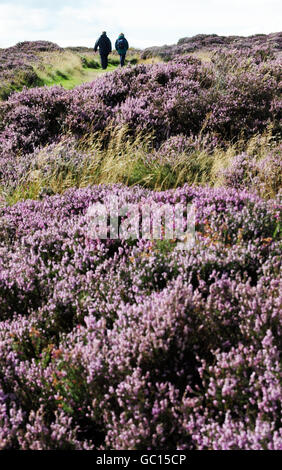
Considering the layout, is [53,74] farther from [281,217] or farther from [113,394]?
[113,394]

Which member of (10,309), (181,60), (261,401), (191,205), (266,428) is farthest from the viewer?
(181,60)

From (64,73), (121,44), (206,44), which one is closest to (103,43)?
(121,44)

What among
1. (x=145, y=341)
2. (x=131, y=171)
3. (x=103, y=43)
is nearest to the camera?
(x=145, y=341)

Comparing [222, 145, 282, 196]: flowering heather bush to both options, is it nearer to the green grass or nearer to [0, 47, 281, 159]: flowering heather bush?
[0, 47, 281, 159]: flowering heather bush

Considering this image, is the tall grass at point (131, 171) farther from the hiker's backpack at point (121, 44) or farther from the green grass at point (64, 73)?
the hiker's backpack at point (121, 44)

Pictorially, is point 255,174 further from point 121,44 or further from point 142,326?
point 121,44

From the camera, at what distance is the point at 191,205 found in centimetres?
A: 415

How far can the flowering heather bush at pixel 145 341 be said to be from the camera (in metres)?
2.11

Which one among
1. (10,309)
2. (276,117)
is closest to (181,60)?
(276,117)

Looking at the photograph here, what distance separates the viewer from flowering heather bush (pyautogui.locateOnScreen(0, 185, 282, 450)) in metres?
2.11

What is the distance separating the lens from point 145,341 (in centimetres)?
242

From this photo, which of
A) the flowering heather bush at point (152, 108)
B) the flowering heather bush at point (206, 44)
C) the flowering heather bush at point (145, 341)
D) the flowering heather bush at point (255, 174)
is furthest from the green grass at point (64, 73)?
the flowering heather bush at point (145, 341)
